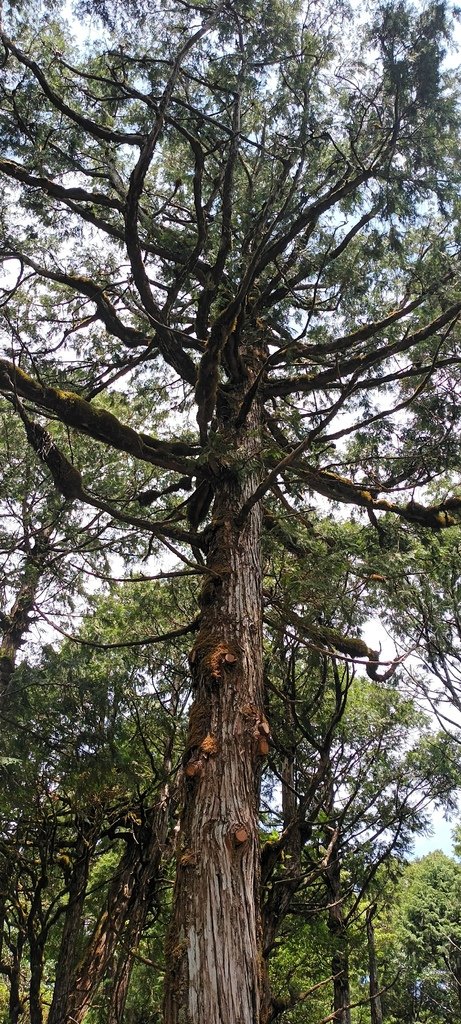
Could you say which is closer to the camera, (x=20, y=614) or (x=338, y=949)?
(x=338, y=949)

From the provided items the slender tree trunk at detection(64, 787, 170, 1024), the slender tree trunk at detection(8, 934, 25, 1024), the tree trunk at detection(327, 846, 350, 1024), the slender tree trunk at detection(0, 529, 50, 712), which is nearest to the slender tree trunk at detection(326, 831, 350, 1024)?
the tree trunk at detection(327, 846, 350, 1024)

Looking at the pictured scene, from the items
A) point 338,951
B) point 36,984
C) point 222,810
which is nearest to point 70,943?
point 36,984

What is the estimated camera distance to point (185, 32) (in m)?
5.21

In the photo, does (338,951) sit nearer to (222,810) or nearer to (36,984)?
(36,984)

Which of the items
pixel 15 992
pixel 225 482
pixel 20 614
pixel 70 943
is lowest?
pixel 15 992

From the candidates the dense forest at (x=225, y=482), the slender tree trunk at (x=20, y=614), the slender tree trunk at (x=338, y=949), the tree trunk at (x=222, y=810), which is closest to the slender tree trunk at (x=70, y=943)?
the dense forest at (x=225, y=482)

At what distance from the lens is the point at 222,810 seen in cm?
304

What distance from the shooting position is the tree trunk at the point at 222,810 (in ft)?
8.43

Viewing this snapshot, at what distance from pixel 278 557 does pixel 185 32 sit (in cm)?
443

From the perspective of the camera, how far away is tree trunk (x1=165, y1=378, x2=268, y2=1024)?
2.57 metres

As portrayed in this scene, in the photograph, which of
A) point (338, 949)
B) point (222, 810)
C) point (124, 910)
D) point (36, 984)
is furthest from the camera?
point (338, 949)

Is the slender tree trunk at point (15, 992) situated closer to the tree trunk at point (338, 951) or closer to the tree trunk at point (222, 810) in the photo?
the tree trunk at point (338, 951)

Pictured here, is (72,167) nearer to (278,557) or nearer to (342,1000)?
(278,557)

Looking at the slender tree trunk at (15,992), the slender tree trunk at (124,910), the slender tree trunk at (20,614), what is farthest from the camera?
the slender tree trunk at (20,614)
